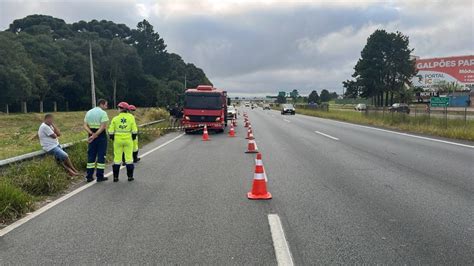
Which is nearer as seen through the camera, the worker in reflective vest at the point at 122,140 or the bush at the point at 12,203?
the bush at the point at 12,203

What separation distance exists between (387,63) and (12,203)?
70.4 meters

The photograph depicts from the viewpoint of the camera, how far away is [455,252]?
484 centimetres

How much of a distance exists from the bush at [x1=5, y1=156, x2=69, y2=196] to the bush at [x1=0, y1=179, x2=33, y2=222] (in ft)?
2.87

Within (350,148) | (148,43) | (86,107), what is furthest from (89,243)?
Answer: (148,43)

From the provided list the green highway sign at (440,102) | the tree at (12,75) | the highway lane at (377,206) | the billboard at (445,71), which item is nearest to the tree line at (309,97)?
the billboard at (445,71)

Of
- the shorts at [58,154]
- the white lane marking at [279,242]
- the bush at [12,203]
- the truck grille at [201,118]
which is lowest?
the white lane marking at [279,242]

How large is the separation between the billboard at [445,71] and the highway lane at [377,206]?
8511 centimetres

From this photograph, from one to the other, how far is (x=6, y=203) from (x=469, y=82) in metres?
95.5

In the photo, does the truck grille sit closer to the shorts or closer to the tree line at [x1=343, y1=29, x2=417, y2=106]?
the shorts

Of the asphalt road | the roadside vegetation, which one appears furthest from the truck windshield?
the asphalt road

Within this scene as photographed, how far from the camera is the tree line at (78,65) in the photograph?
181 feet

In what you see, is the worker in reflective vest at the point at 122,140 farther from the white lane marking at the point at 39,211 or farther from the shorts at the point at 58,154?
the shorts at the point at 58,154

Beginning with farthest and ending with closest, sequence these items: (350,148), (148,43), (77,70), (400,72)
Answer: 1. (148,43)
2. (77,70)
3. (400,72)
4. (350,148)

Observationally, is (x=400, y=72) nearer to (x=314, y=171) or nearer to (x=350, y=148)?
(x=350, y=148)
